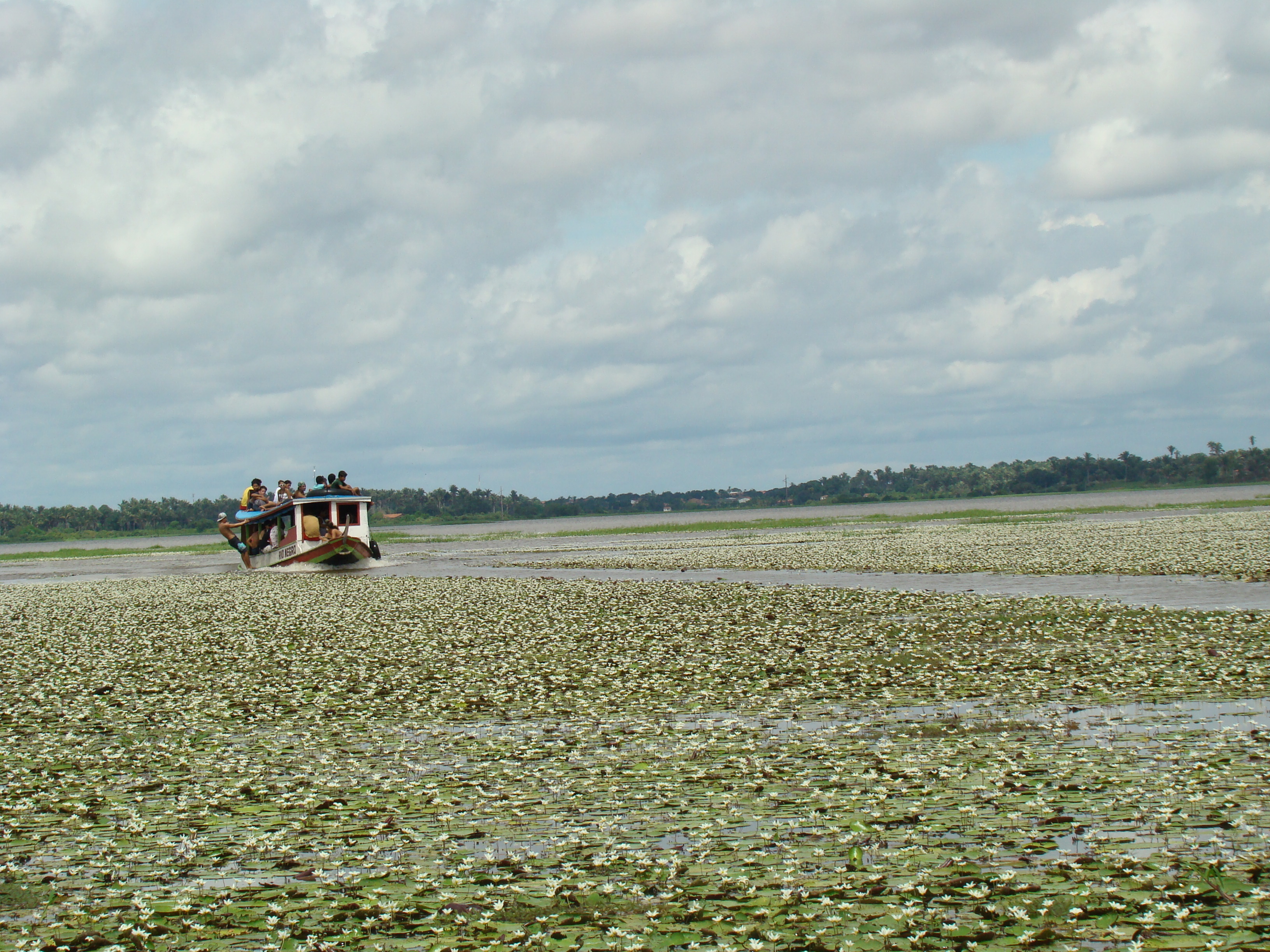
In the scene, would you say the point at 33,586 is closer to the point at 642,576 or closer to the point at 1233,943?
the point at 642,576

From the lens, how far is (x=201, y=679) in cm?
1969

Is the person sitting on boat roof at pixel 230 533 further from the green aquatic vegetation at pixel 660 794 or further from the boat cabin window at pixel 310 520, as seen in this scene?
the green aquatic vegetation at pixel 660 794

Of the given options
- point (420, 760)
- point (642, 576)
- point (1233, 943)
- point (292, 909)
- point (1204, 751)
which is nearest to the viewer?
point (1233, 943)

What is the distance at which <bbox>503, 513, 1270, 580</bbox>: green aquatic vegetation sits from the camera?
37.8 m

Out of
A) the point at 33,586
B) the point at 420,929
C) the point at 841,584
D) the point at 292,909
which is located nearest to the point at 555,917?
the point at 420,929

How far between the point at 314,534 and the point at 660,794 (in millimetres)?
48656

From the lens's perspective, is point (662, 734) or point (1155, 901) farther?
point (662, 734)

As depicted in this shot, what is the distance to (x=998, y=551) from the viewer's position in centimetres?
4856

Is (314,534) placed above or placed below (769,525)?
above

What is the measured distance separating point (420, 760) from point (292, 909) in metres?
4.77

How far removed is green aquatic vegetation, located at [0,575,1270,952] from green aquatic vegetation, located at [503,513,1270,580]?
15786 mm

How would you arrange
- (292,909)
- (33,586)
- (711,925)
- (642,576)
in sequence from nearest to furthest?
(711,925) → (292,909) → (642,576) → (33,586)

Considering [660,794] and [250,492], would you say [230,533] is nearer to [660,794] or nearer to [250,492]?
[250,492]

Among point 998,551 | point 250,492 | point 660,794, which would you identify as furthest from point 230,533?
point 660,794
